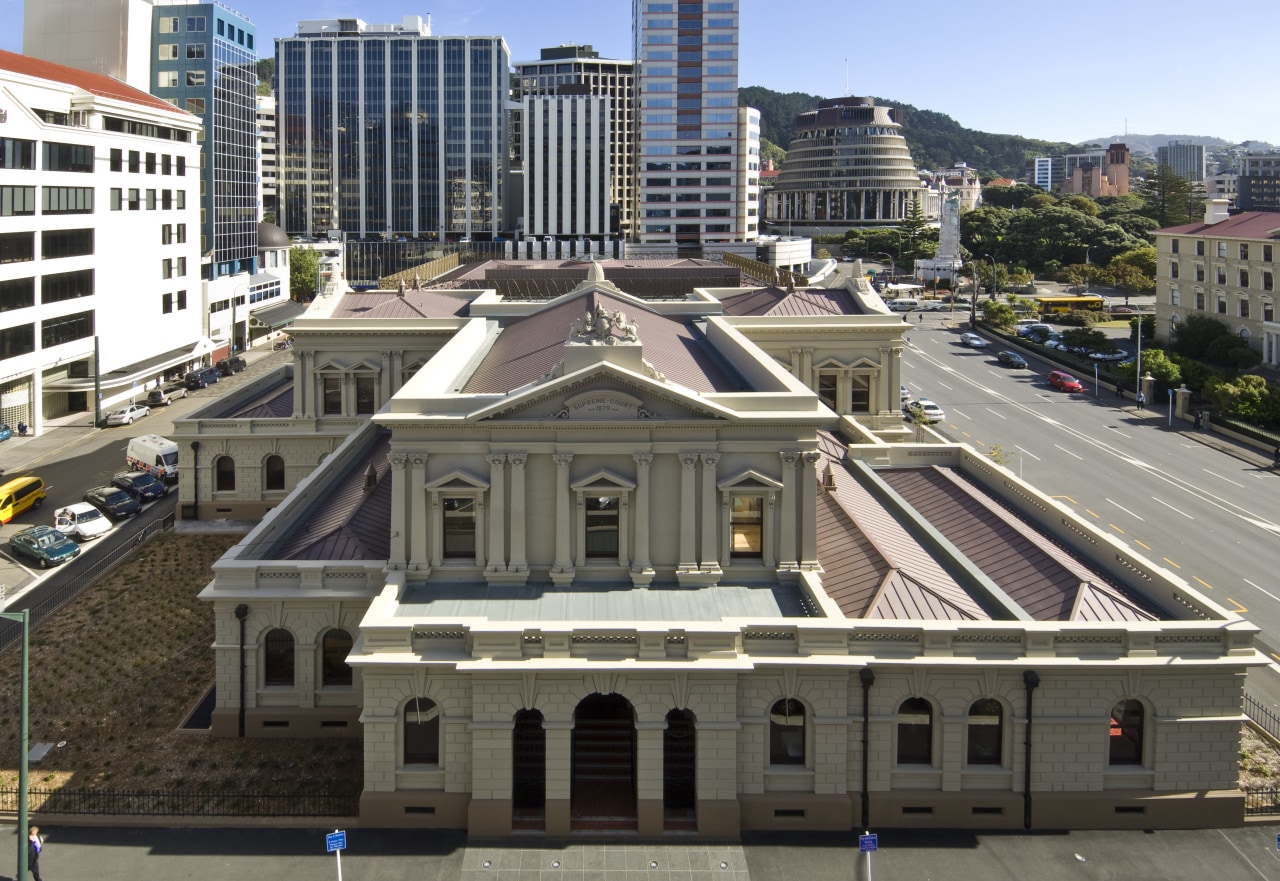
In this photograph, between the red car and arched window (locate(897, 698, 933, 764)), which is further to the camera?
the red car

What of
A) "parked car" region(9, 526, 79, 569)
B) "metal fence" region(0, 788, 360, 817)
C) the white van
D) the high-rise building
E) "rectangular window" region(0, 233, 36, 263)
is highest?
the high-rise building

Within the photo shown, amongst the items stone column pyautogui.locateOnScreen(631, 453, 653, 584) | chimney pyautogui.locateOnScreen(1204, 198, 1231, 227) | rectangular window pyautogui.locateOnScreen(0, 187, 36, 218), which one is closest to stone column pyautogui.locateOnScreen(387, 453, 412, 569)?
stone column pyautogui.locateOnScreen(631, 453, 653, 584)

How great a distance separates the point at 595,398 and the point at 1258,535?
45755 mm

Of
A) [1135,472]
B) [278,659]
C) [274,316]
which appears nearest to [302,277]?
[274,316]

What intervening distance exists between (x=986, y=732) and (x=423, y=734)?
16431 mm

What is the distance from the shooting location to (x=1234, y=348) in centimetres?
11006

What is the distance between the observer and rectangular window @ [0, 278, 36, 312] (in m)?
76.9

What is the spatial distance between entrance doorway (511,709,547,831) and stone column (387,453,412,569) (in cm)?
689

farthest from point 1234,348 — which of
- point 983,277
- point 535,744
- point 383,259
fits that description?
point 383,259

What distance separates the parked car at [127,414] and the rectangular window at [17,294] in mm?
11070

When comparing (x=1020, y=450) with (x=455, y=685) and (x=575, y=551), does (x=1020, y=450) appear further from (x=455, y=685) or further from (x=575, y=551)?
(x=455, y=685)

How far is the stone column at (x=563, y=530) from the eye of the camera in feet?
123

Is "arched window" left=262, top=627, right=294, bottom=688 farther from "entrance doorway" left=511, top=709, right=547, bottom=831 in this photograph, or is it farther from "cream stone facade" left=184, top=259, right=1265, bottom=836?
"entrance doorway" left=511, top=709, right=547, bottom=831

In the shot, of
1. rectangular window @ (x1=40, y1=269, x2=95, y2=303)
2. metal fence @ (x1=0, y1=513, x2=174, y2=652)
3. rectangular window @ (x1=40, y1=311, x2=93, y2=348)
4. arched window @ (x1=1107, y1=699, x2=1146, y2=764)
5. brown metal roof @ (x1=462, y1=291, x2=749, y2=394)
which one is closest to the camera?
arched window @ (x1=1107, y1=699, x2=1146, y2=764)
